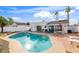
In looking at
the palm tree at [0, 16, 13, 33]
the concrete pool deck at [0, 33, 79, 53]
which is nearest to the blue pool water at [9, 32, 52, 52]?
the concrete pool deck at [0, 33, 79, 53]

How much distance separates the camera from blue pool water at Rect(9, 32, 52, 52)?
1744mm

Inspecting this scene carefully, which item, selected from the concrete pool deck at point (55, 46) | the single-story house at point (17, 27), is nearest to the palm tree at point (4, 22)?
the single-story house at point (17, 27)

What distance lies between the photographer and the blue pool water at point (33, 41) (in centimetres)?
174

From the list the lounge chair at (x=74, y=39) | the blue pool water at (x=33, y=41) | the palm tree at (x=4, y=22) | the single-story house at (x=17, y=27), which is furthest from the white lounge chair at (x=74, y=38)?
the palm tree at (x=4, y=22)

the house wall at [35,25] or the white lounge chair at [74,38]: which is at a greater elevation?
the house wall at [35,25]

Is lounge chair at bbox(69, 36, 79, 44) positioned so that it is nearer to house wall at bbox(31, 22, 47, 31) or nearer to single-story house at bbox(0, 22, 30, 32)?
house wall at bbox(31, 22, 47, 31)

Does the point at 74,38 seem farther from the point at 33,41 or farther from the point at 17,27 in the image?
the point at 17,27

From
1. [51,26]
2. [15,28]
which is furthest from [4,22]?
[51,26]

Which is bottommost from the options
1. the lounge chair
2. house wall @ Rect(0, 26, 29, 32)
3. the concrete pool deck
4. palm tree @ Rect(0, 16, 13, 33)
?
the concrete pool deck

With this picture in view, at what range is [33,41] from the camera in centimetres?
175

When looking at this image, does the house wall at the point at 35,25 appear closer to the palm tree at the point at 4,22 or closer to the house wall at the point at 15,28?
the house wall at the point at 15,28

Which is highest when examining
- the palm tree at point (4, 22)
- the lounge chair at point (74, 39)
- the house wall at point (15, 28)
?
the palm tree at point (4, 22)
